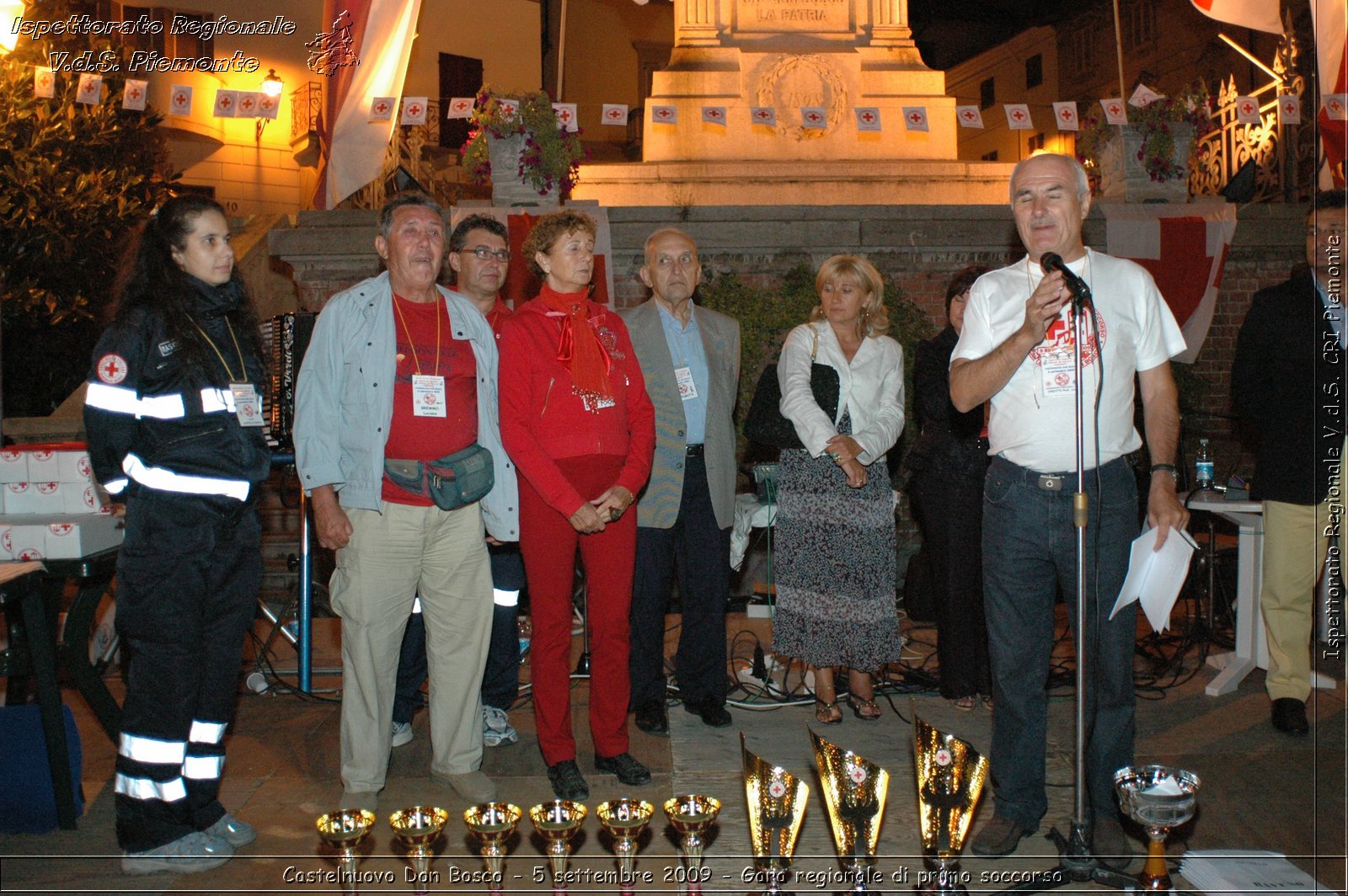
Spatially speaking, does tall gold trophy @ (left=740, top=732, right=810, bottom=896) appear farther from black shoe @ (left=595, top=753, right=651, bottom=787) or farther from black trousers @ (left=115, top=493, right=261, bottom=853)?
black trousers @ (left=115, top=493, right=261, bottom=853)

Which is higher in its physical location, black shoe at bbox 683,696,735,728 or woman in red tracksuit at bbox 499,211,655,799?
woman in red tracksuit at bbox 499,211,655,799

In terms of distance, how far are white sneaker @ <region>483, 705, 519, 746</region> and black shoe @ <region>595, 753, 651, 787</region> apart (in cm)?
63

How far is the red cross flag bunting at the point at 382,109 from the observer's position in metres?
9.83

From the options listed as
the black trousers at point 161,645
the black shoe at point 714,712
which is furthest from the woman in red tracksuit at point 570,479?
the black trousers at point 161,645

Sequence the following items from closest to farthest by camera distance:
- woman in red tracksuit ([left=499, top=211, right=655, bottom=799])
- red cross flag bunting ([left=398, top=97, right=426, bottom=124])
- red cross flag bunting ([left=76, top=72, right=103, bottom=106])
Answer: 1. woman in red tracksuit ([left=499, top=211, right=655, bottom=799])
2. red cross flag bunting ([left=76, top=72, right=103, bottom=106])
3. red cross flag bunting ([left=398, top=97, right=426, bottom=124])

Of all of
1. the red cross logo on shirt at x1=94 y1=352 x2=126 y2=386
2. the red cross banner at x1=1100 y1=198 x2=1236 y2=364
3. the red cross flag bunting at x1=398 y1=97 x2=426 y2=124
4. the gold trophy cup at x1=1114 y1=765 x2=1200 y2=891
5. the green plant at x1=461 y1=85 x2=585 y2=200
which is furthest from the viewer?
the red cross flag bunting at x1=398 y1=97 x2=426 y2=124

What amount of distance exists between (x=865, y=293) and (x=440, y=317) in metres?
1.95

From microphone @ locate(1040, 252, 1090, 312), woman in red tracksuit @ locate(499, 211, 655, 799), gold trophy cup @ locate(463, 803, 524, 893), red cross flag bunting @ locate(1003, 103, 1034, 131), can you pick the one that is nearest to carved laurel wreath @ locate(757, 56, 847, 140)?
red cross flag bunting @ locate(1003, 103, 1034, 131)

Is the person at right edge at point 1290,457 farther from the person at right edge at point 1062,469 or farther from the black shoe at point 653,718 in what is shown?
the black shoe at point 653,718

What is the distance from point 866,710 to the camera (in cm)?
502

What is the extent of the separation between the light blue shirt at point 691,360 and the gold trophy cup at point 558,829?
236 centimetres

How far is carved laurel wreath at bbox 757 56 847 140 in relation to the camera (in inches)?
434

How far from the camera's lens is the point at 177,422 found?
360 cm

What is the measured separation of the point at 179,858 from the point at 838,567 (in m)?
2.79
